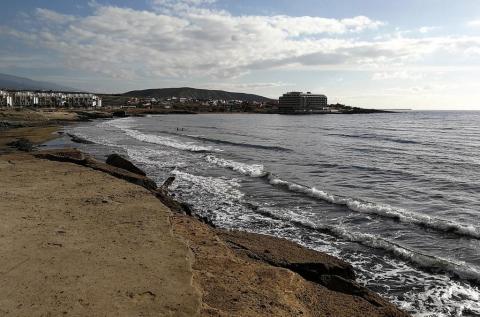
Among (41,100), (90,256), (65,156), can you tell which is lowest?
(90,256)

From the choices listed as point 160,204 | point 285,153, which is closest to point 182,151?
point 285,153

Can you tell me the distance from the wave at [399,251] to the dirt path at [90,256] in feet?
18.8

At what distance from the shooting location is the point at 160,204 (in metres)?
13.0

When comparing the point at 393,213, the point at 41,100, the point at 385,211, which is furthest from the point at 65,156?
the point at 41,100

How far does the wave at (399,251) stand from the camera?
1085 cm

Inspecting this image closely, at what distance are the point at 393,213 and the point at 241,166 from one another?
47.4 feet

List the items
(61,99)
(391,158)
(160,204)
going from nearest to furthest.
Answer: (160,204) → (391,158) → (61,99)

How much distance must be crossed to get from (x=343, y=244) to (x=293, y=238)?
163 cm

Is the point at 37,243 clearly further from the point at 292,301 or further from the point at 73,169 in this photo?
the point at 73,169

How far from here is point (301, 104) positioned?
193 metres

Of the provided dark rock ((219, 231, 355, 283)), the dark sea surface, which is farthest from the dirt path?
the dark sea surface

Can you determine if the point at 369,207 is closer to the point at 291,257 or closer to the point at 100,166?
the point at 291,257

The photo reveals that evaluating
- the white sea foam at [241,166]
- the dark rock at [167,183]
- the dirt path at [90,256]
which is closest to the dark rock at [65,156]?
the dark rock at [167,183]

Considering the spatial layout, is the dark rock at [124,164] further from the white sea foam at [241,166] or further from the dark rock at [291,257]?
the dark rock at [291,257]
